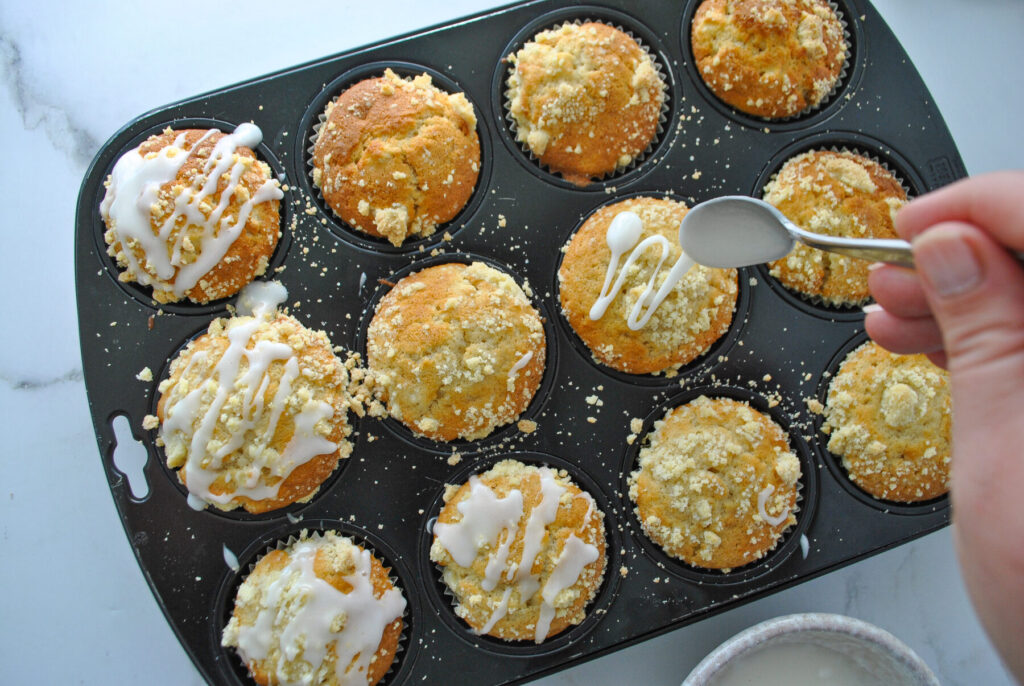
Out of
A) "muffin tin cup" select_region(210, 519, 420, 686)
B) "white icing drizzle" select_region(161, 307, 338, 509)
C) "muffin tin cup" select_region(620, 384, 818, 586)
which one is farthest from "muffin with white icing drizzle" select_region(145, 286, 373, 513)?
"muffin tin cup" select_region(620, 384, 818, 586)

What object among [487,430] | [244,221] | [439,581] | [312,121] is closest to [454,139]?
[312,121]

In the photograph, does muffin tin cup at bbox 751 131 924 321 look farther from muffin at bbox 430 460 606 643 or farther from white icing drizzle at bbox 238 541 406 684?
white icing drizzle at bbox 238 541 406 684

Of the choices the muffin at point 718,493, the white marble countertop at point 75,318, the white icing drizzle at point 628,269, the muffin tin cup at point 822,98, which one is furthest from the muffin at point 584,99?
the muffin at point 718,493

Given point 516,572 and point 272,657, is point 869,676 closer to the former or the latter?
point 516,572

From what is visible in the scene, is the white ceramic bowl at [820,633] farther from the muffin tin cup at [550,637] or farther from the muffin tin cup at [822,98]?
the muffin tin cup at [822,98]

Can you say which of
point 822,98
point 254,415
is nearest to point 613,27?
point 822,98
